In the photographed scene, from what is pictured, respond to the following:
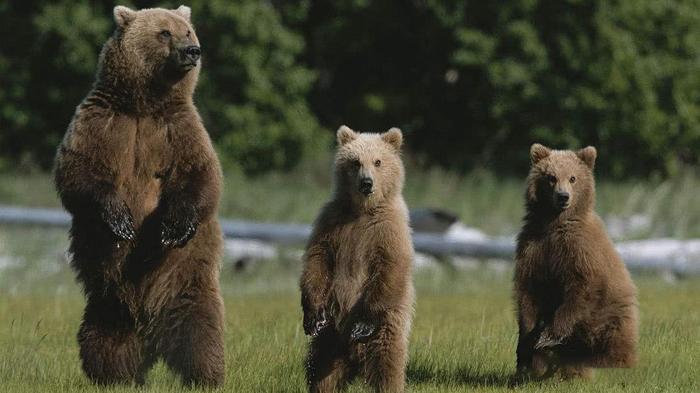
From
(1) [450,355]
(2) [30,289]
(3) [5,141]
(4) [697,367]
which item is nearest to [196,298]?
(1) [450,355]

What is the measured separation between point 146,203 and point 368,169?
1.23 metres

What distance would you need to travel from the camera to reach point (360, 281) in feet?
23.6

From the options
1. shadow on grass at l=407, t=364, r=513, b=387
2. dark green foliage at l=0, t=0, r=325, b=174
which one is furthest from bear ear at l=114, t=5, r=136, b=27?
dark green foliage at l=0, t=0, r=325, b=174

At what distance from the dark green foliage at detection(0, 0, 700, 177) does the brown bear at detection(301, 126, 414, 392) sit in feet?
57.6

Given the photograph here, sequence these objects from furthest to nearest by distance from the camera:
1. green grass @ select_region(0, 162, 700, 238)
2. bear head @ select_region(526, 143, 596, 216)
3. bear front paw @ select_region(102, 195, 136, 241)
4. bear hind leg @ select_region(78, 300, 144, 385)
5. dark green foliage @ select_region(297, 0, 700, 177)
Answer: dark green foliage @ select_region(297, 0, 700, 177) → green grass @ select_region(0, 162, 700, 238) → bear head @ select_region(526, 143, 596, 216) → bear hind leg @ select_region(78, 300, 144, 385) → bear front paw @ select_region(102, 195, 136, 241)

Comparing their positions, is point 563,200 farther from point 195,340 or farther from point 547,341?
point 195,340

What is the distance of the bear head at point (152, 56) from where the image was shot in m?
7.59

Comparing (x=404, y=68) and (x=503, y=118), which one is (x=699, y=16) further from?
(x=404, y=68)

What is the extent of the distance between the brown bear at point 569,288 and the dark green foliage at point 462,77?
16.6 metres

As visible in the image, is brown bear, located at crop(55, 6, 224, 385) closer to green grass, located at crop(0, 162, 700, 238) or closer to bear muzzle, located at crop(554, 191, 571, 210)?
bear muzzle, located at crop(554, 191, 571, 210)

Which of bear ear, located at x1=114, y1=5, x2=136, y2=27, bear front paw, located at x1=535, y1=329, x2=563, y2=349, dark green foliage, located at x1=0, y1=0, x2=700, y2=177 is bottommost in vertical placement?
bear front paw, located at x1=535, y1=329, x2=563, y2=349

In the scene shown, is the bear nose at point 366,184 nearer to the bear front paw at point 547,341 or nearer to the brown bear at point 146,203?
the brown bear at point 146,203

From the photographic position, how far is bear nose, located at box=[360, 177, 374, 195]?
7086 millimetres

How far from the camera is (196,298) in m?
7.61
